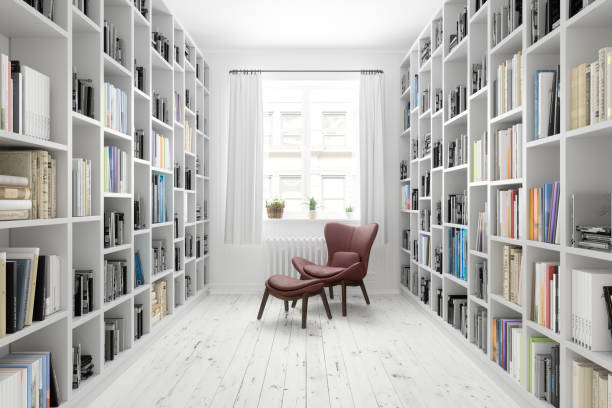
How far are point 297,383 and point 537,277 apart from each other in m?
1.46

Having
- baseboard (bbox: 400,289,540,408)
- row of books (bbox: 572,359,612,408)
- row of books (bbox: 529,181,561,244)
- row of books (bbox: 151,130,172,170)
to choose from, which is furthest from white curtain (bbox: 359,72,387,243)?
row of books (bbox: 572,359,612,408)

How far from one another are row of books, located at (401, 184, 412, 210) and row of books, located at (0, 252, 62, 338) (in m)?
3.64

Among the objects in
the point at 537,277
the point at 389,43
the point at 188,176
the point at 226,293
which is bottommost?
the point at 226,293

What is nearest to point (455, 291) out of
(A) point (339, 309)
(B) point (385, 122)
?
(A) point (339, 309)

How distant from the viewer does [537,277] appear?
7.32ft

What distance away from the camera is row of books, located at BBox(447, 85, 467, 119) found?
3.35 metres

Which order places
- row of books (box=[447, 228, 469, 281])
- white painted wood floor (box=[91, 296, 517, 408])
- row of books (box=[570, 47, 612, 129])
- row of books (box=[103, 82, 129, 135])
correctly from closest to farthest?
row of books (box=[570, 47, 612, 129])
white painted wood floor (box=[91, 296, 517, 408])
row of books (box=[103, 82, 129, 135])
row of books (box=[447, 228, 469, 281])

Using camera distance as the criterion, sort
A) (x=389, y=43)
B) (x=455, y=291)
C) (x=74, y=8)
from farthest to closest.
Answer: (x=389, y=43) → (x=455, y=291) → (x=74, y=8)

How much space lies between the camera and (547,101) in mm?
2205

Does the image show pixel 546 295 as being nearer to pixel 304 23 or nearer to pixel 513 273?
pixel 513 273

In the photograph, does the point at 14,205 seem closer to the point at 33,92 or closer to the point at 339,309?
the point at 33,92

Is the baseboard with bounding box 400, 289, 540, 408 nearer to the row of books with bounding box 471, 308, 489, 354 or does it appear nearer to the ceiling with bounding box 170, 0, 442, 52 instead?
the row of books with bounding box 471, 308, 489, 354

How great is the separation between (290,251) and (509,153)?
3.11m

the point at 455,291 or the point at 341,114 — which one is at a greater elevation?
the point at 341,114
